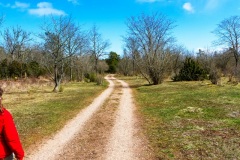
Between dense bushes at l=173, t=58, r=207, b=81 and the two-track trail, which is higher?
dense bushes at l=173, t=58, r=207, b=81

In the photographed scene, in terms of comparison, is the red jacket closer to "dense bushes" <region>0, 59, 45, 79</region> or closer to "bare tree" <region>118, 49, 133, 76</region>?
"dense bushes" <region>0, 59, 45, 79</region>

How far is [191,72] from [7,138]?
35822 millimetres

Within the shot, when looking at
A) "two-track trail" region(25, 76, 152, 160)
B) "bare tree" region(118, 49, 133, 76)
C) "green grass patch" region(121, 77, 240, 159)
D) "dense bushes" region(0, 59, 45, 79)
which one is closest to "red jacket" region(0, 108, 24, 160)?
"two-track trail" region(25, 76, 152, 160)

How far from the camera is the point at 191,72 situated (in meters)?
37.4

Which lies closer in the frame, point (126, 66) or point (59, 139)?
point (59, 139)

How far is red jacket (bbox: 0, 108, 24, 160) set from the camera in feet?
12.2

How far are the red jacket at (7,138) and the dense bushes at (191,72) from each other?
35377 mm

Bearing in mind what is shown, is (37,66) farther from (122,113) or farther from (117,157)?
(117,157)

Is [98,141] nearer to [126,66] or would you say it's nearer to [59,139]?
[59,139]

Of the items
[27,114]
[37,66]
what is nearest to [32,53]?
[37,66]

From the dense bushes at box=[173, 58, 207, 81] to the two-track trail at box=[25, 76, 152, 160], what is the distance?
1037 inches

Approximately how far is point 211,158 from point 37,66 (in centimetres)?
4287

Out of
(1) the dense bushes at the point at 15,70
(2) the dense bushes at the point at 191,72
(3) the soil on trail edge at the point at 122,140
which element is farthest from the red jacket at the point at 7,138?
(1) the dense bushes at the point at 15,70

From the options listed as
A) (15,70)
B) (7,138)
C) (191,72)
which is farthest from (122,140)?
(15,70)
